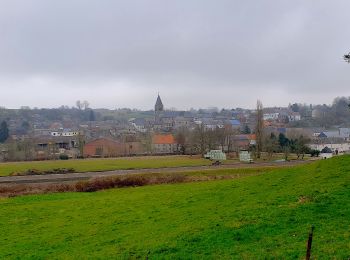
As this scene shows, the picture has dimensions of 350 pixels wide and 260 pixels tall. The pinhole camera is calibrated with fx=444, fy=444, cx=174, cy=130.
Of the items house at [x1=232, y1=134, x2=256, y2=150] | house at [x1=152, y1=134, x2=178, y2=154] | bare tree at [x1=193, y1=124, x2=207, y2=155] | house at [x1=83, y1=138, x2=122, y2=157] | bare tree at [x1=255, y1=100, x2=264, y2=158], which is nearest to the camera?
bare tree at [x1=255, y1=100, x2=264, y2=158]

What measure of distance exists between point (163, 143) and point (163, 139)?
2.17m

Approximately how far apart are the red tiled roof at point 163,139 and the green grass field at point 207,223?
86.6 m

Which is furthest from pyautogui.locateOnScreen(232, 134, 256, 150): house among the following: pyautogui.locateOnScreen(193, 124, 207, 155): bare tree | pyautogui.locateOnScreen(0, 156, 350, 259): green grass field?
pyautogui.locateOnScreen(0, 156, 350, 259): green grass field

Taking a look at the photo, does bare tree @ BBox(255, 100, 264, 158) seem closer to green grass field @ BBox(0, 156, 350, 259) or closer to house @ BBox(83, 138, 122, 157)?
house @ BBox(83, 138, 122, 157)

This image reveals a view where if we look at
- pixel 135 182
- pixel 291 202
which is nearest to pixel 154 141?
pixel 135 182

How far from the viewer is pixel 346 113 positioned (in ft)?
601

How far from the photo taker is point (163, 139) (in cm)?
11569

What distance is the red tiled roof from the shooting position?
11354 cm

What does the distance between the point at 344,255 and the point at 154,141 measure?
103 meters

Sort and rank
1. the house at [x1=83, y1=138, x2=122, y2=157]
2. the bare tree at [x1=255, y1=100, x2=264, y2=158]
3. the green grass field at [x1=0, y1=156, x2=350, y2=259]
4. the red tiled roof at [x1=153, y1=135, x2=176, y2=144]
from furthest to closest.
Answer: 1. the red tiled roof at [x1=153, y1=135, x2=176, y2=144]
2. the house at [x1=83, y1=138, x2=122, y2=157]
3. the bare tree at [x1=255, y1=100, x2=264, y2=158]
4. the green grass field at [x1=0, y1=156, x2=350, y2=259]

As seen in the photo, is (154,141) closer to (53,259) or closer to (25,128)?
(25,128)

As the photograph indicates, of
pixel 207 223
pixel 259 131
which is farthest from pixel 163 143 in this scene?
pixel 207 223

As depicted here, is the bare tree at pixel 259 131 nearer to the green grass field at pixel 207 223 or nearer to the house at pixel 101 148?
the house at pixel 101 148

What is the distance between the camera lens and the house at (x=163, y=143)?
108000 millimetres
